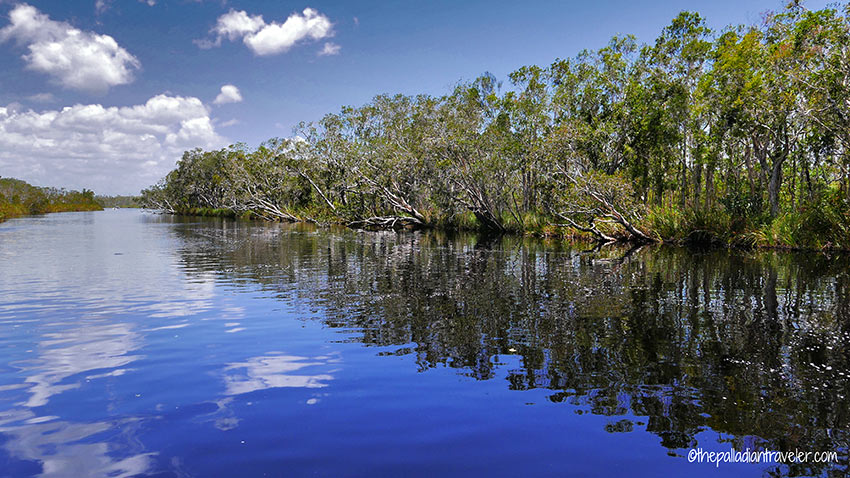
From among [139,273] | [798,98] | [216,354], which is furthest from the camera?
[798,98]

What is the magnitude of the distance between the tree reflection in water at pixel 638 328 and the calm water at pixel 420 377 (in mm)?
56

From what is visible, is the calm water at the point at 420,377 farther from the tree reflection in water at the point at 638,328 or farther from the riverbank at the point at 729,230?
the riverbank at the point at 729,230

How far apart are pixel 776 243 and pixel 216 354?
108ft

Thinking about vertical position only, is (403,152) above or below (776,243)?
above

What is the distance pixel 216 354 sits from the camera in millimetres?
9734

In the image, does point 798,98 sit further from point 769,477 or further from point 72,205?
point 72,205

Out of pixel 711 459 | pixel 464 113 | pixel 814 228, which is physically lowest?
pixel 711 459

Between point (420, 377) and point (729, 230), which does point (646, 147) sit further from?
point (420, 377)

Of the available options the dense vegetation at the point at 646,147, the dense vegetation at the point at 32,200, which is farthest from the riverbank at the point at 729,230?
the dense vegetation at the point at 32,200

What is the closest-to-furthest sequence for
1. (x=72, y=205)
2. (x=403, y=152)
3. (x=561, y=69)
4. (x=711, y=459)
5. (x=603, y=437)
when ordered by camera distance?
→ (x=711, y=459), (x=603, y=437), (x=561, y=69), (x=403, y=152), (x=72, y=205)

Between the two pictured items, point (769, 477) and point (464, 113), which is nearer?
point (769, 477)

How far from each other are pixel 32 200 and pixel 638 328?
508 feet

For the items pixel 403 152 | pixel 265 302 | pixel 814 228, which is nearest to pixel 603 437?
pixel 265 302

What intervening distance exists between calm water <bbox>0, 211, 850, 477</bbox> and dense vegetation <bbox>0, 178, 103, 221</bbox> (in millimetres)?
96482
